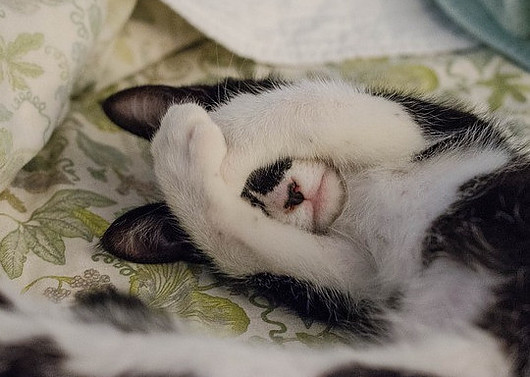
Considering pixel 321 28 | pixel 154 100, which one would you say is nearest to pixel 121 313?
pixel 154 100

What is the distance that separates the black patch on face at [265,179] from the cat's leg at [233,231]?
4 cm

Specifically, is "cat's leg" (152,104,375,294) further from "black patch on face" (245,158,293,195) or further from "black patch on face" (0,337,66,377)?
"black patch on face" (0,337,66,377)

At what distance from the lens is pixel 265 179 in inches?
32.6

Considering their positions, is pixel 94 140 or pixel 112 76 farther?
pixel 112 76

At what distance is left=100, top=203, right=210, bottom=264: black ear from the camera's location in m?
0.78

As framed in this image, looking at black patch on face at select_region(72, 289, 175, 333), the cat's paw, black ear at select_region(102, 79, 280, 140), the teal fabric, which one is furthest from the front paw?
the teal fabric

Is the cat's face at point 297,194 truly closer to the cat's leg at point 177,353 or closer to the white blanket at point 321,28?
the cat's leg at point 177,353

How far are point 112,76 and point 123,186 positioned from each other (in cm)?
32

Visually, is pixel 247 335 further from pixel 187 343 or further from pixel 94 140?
pixel 94 140

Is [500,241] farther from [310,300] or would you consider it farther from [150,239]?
[150,239]

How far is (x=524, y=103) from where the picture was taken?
1.14 meters

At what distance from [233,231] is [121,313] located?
8.0 inches

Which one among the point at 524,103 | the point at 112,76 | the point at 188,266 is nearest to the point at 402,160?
the point at 188,266

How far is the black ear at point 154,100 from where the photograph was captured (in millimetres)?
957
